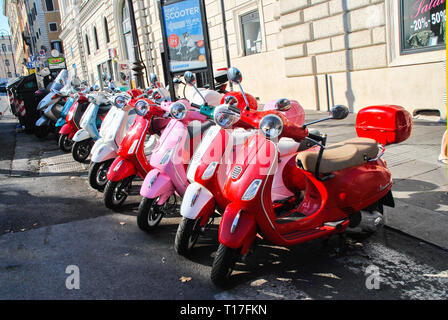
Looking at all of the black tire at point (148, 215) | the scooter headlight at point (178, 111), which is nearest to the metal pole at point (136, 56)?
the scooter headlight at point (178, 111)

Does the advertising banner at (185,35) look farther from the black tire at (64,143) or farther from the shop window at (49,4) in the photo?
the shop window at (49,4)

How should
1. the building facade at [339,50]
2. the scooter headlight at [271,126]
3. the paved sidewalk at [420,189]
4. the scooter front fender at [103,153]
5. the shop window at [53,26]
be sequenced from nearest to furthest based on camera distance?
the scooter headlight at [271,126] → the paved sidewalk at [420,189] → the scooter front fender at [103,153] → the building facade at [339,50] → the shop window at [53,26]

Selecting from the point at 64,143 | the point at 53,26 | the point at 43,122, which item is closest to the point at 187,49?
the point at 64,143

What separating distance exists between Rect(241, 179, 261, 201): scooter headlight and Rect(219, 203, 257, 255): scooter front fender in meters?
0.09

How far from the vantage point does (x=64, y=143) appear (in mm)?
8219

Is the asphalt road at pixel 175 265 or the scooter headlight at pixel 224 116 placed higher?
the scooter headlight at pixel 224 116

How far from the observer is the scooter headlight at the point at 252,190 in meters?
2.60

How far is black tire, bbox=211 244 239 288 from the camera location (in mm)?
2545

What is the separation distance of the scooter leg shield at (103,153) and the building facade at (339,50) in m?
5.73

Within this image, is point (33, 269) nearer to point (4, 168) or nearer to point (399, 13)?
point (4, 168)

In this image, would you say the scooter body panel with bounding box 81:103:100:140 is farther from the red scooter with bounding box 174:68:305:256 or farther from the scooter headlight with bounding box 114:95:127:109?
the red scooter with bounding box 174:68:305:256

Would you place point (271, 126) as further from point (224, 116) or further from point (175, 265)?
point (175, 265)

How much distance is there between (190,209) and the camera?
2.95m

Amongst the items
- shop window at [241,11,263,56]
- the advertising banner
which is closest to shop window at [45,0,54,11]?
shop window at [241,11,263,56]
